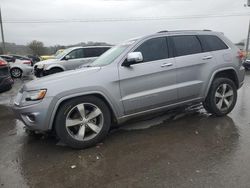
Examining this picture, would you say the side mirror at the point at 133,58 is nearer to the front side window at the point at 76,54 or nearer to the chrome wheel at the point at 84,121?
the chrome wheel at the point at 84,121

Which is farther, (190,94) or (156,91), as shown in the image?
(190,94)

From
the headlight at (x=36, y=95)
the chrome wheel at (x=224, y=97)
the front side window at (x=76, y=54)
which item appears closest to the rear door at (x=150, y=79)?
the chrome wheel at (x=224, y=97)

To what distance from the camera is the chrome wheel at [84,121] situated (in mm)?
4152

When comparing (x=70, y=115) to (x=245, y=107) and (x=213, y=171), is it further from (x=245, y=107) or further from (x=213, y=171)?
(x=245, y=107)

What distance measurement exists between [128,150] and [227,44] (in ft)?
10.6

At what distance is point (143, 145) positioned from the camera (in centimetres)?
429

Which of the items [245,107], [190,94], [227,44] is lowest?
[245,107]

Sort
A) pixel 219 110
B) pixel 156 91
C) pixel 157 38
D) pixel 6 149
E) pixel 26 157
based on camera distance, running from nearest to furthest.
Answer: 1. pixel 26 157
2. pixel 6 149
3. pixel 156 91
4. pixel 157 38
5. pixel 219 110

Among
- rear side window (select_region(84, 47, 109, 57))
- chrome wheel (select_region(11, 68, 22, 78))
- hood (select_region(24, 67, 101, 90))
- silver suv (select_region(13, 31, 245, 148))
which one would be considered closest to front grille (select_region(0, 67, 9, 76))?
silver suv (select_region(13, 31, 245, 148))

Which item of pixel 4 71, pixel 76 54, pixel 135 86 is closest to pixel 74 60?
pixel 76 54

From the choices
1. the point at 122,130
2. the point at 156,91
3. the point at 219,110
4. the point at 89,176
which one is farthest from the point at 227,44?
the point at 89,176

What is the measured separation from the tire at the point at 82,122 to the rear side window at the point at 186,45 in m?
1.88

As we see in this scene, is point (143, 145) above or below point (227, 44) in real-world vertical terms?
below

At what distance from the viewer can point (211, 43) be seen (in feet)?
18.0
